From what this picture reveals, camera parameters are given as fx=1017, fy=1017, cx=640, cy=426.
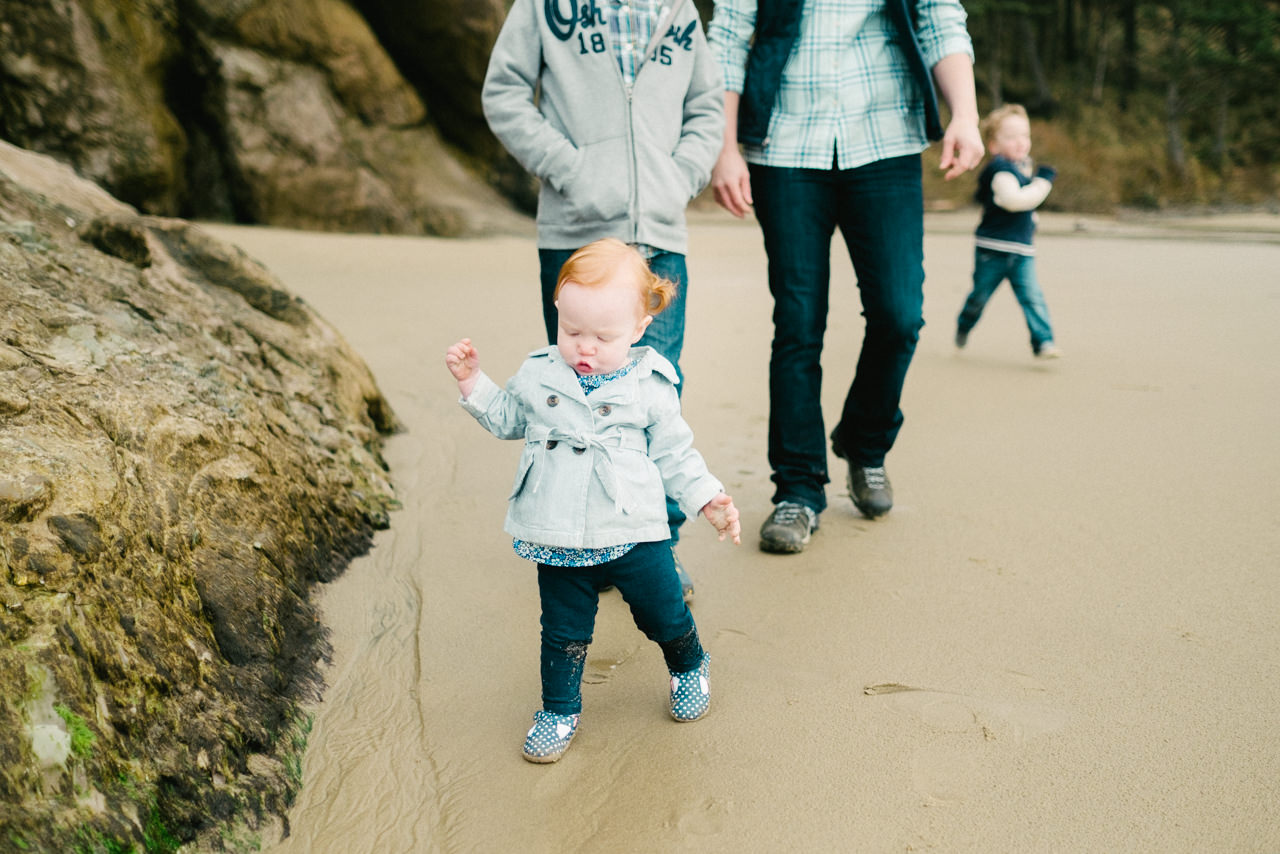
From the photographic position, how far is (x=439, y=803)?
1809mm

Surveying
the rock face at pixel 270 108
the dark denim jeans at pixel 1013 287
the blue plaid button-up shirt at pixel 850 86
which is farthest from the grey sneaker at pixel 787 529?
the rock face at pixel 270 108

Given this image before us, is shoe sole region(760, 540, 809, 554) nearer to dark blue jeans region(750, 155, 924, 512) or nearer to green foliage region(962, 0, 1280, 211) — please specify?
dark blue jeans region(750, 155, 924, 512)

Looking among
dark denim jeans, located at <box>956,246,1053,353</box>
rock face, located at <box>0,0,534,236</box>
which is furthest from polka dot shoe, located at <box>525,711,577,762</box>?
rock face, located at <box>0,0,534,236</box>

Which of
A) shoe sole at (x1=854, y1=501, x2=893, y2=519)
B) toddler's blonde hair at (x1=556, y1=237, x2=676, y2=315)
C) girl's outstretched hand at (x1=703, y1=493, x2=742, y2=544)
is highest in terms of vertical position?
toddler's blonde hair at (x1=556, y1=237, x2=676, y2=315)

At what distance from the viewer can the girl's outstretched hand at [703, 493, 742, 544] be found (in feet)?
6.35

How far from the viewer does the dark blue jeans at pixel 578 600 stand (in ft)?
6.49

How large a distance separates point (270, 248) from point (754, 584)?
6.88 meters

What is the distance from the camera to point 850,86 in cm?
291

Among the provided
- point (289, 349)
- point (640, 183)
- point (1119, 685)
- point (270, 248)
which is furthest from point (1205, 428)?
point (270, 248)

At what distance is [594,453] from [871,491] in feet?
4.77

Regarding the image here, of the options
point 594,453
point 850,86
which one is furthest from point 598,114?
point 594,453

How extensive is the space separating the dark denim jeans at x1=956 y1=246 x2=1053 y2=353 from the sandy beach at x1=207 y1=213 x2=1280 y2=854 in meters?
0.73

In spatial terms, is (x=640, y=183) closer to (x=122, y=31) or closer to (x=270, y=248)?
(x=270, y=248)

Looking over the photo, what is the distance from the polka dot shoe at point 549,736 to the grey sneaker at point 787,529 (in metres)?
1.07
